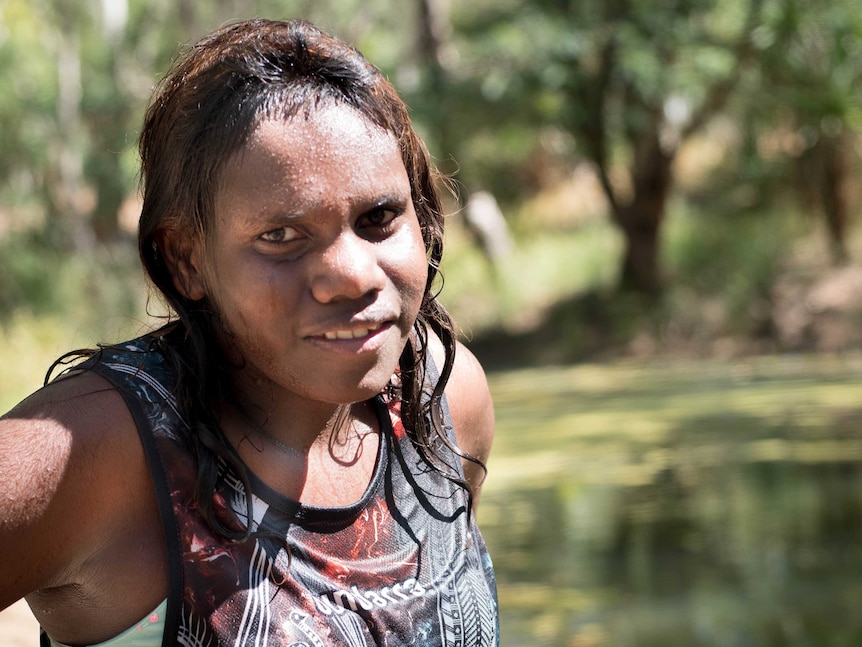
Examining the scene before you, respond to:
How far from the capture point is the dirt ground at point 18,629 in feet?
11.3

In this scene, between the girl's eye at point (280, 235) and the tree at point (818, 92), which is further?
the tree at point (818, 92)

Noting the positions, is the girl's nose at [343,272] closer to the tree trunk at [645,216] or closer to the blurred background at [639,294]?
the blurred background at [639,294]

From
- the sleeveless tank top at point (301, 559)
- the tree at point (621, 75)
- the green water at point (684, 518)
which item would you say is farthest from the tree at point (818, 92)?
the sleeveless tank top at point (301, 559)

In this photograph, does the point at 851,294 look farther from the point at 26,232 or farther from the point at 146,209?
the point at 26,232

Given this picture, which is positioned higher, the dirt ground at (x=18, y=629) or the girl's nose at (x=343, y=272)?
the girl's nose at (x=343, y=272)

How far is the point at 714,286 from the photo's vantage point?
1290 centimetres

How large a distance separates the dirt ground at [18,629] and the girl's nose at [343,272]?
2.37m

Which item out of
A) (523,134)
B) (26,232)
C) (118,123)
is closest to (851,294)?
(523,134)

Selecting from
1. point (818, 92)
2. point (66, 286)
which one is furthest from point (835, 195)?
point (66, 286)

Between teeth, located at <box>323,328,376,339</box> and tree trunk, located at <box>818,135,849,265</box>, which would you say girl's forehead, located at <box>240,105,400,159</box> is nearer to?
teeth, located at <box>323,328,376,339</box>

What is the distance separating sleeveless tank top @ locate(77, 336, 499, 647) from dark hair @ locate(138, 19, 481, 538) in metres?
0.03

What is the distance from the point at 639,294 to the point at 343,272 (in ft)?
39.6

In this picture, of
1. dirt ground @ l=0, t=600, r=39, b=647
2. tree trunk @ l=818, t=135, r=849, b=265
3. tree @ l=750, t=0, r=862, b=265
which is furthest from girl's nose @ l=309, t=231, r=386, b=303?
tree trunk @ l=818, t=135, r=849, b=265

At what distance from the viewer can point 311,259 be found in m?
1.47
